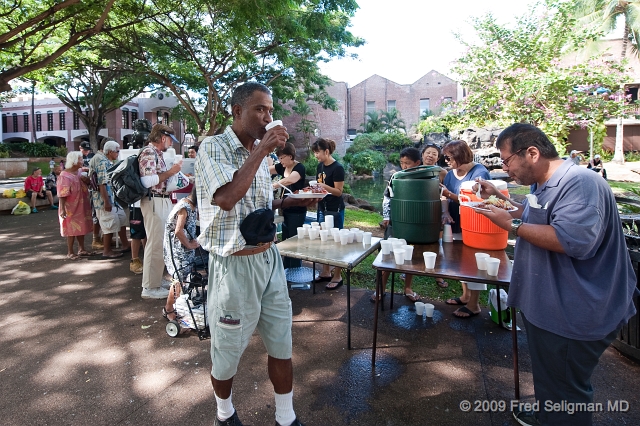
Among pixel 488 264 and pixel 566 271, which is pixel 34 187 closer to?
pixel 488 264

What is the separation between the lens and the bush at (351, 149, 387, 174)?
29.4 meters

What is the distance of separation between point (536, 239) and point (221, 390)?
182cm

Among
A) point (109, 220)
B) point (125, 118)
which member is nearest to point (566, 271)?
point (109, 220)

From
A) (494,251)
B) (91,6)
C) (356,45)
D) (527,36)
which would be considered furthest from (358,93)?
(494,251)

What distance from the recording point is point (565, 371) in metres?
1.88

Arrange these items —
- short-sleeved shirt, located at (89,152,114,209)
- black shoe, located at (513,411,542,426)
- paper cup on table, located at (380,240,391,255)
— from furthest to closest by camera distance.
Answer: short-sleeved shirt, located at (89,152,114,209) < paper cup on table, located at (380,240,391,255) < black shoe, located at (513,411,542,426)

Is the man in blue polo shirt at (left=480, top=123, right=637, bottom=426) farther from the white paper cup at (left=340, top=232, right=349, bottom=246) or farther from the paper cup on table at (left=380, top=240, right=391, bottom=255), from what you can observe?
the white paper cup at (left=340, top=232, right=349, bottom=246)

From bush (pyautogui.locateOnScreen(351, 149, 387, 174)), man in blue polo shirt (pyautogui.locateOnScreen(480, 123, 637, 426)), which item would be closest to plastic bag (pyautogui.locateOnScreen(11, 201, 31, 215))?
man in blue polo shirt (pyautogui.locateOnScreen(480, 123, 637, 426))

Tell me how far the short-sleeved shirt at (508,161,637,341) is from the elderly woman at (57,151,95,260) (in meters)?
6.44

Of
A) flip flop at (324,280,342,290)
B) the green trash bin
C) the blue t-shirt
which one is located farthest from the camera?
flip flop at (324,280,342,290)

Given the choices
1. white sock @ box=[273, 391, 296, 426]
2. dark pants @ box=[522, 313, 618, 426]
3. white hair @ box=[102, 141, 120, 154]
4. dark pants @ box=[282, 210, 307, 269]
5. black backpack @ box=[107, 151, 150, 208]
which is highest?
white hair @ box=[102, 141, 120, 154]

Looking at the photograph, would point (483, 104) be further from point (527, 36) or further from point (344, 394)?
point (344, 394)

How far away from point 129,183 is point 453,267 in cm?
348

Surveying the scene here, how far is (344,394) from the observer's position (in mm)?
2721
